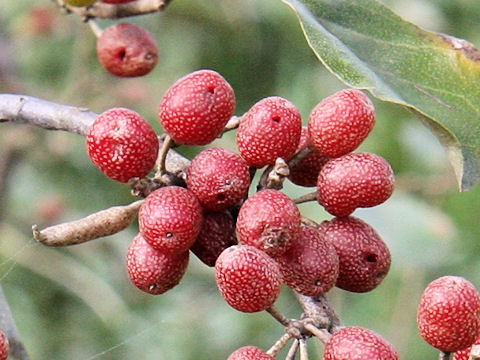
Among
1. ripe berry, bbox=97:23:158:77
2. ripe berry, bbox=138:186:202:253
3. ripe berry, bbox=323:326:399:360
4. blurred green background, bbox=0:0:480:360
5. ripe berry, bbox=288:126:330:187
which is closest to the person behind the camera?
ripe berry, bbox=323:326:399:360

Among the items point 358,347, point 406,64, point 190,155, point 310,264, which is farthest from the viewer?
point 190,155

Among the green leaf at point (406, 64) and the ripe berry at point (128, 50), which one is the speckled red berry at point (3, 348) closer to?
the green leaf at point (406, 64)

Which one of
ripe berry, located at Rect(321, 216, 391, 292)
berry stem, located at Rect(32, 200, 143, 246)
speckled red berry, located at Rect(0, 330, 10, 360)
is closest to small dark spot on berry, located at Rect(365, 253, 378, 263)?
ripe berry, located at Rect(321, 216, 391, 292)

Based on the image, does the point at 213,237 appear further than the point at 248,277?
Yes

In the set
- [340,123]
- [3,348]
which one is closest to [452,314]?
[340,123]

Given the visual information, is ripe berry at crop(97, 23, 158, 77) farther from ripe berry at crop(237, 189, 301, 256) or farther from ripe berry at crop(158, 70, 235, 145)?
Result: ripe berry at crop(237, 189, 301, 256)

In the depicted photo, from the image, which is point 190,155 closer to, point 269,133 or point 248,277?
point 269,133

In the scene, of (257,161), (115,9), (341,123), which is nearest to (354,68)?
(341,123)
